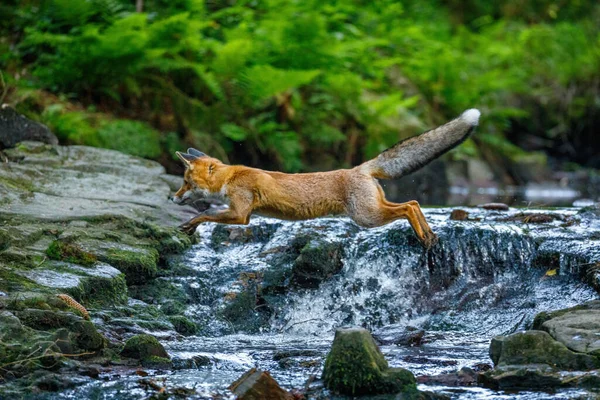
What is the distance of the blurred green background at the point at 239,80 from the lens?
12.8 meters

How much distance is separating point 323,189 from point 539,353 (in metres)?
3.32

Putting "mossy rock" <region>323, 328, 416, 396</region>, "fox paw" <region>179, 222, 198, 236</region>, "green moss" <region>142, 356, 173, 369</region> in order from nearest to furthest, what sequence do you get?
"mossy rock" <region>323, 328, 416, 396</region>
"green moss" <region>142, 356, 173, 369</region>
"fox paw" <region>179, 222, 198, 236</region>

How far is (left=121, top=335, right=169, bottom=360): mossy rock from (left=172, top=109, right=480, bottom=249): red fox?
7.66 feet

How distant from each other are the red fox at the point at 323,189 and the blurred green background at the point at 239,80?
4.69 m

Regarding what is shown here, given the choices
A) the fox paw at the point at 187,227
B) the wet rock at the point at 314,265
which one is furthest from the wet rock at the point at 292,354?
the fox paw at the point at 187,227

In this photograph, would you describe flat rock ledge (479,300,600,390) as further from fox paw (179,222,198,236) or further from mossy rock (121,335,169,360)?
fox paw (179,222,198,236)

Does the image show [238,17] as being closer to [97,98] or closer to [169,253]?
[97,98]

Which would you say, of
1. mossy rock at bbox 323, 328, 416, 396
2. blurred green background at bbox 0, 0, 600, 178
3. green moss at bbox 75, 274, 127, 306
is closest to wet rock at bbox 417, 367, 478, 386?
mossy rock at bbox 323, 328, 416, 396

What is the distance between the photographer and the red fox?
7.83 meters

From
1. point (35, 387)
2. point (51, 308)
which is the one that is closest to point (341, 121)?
point (51, 308)

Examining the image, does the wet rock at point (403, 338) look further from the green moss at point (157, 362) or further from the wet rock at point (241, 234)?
the wet rock at point (241, 234)

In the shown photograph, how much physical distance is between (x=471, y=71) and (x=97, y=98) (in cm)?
1103

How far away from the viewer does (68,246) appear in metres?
7.09

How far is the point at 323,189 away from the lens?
8.05 m
